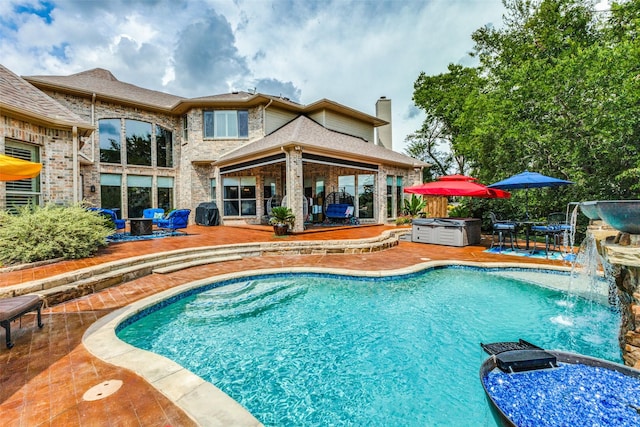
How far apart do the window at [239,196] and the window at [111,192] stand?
18.4ft

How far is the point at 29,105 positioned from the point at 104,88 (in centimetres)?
966

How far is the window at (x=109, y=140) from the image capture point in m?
15.5

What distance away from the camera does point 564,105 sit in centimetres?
1115

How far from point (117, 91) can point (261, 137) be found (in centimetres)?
852

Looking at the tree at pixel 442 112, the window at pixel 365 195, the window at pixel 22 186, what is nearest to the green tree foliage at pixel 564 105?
the window at pixel 365 195

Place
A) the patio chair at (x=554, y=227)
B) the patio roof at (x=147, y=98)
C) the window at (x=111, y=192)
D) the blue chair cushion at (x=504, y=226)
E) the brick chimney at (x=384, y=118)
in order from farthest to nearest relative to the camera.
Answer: the brick chimney at (x=384, y=118) < the window at (x=111, y=192) < the patio roof at (x=147, y=98) < the blue chair cushion at (x=504, y=226) < the patio chair at (x=554, y=227)

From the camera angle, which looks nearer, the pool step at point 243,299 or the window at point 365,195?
the pool step at point 243,299

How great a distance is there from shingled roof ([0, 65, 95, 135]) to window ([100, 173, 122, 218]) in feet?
21.8

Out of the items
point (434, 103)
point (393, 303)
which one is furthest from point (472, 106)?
point (393, 303)

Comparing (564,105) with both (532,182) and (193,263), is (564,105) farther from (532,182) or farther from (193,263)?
(193,263)

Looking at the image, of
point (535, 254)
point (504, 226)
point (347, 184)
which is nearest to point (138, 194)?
point (347, 184)

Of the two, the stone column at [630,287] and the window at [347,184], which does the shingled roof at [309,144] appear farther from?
the stone column at [630,287]

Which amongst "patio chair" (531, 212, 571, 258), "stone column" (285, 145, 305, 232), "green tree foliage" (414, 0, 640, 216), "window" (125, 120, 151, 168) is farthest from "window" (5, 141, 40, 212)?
"green tree foliage" (414, 0, 640, 216)

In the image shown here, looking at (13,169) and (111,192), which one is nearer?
(13,169)
